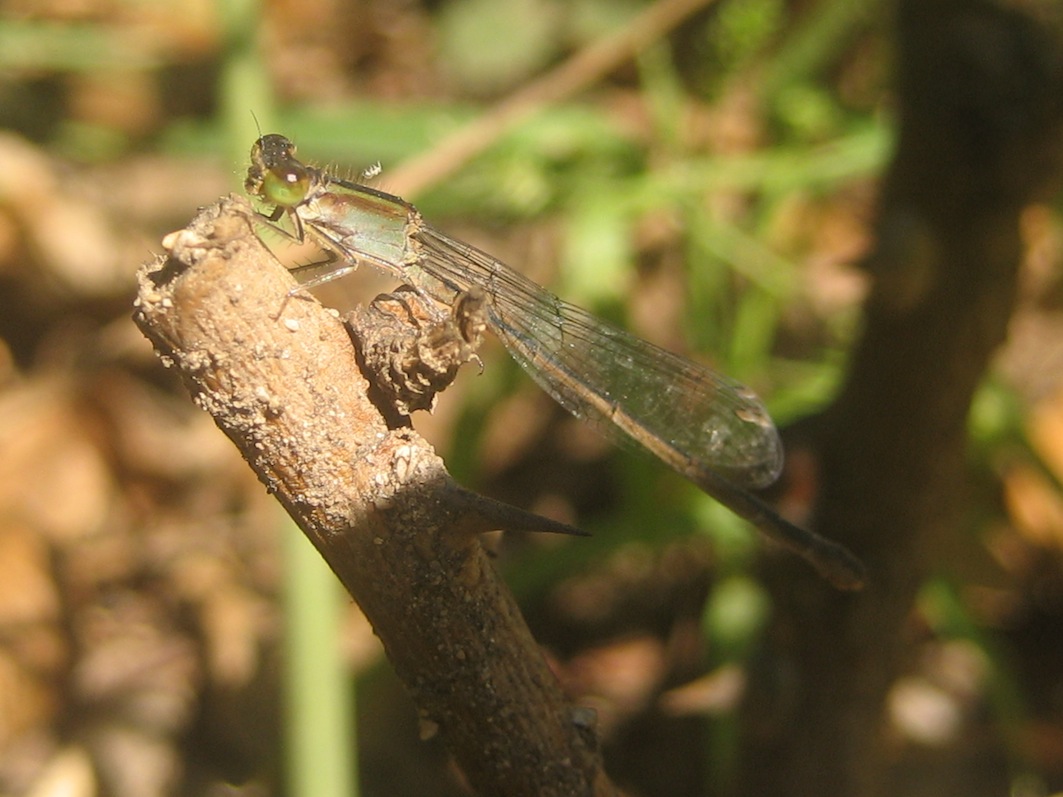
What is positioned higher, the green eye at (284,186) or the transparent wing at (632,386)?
the green eye at (284,186)

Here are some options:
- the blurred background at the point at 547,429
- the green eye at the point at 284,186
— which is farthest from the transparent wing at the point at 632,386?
the green eye at the point at 284,186

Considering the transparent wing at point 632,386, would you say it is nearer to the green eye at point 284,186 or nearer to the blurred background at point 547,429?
the blurred background at point 547,429

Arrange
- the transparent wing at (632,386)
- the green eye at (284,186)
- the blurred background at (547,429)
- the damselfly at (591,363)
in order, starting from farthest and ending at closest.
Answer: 1. the blurred background at (547,429)
2. the transparent wing at (632,386)
3. the damselfly at (591,363)
4. the green eye at (284,186)

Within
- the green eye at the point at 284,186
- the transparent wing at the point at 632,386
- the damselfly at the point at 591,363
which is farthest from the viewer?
the transparent wing at the point at 632,386

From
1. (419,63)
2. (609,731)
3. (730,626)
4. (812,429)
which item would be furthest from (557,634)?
(419,63)

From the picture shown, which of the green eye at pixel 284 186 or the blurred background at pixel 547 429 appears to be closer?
the green eye at pixel 284 186

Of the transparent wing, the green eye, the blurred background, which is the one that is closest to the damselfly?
the transparent wing
